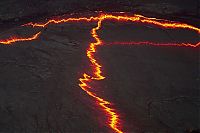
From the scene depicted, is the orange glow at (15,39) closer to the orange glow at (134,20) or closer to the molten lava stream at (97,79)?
the orange glow at (134,20)

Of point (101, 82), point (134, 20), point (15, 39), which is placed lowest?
point (101, 82)

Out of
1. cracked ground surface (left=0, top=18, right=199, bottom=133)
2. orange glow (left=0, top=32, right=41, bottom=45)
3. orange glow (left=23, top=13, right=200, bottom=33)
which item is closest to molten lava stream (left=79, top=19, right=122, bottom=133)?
cracked ground surface (left=0, top=18, right=199, bottom=133)

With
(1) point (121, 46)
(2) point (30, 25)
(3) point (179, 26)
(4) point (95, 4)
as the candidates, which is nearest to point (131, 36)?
(1) point (121, 46)

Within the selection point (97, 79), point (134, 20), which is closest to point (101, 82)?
point (97, 79)

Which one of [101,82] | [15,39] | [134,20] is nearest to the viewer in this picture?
[101,82]

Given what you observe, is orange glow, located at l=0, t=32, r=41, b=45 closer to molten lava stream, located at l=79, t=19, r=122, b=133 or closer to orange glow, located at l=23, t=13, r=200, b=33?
orange glow, located at l=23, t=13, r=200, b=33

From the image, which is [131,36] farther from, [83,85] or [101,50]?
[83,85]

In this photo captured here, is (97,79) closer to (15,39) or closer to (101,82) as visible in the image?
(101,82)

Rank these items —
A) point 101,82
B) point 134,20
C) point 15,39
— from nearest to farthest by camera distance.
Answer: point 101,82 → point 15,39 → point 134,20
